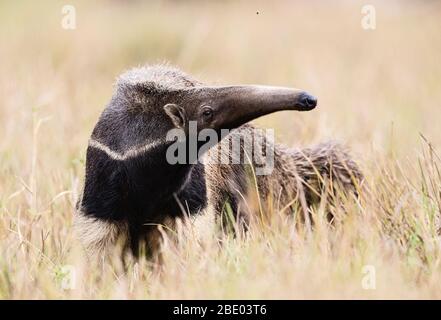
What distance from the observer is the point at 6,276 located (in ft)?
15.9

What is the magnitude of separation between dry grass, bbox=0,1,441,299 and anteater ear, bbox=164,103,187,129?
2.36ft

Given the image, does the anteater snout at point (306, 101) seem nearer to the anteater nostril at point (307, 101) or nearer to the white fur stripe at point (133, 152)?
the anteater nostril at point (307, 101)

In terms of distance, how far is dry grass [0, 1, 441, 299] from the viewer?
470 cm

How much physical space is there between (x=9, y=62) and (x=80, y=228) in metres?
6.58

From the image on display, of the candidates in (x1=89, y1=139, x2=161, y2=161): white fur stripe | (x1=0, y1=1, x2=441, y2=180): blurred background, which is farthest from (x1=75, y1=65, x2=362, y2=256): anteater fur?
(x1=0, y1=1, x2=441, y2=180): blurred background

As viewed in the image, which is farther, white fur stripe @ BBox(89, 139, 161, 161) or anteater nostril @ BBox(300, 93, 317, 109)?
white fur stripe @ BBox(89, 139, 161, 161)

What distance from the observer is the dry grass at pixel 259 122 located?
4695 millimetres

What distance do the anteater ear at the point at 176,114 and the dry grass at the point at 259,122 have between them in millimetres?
721

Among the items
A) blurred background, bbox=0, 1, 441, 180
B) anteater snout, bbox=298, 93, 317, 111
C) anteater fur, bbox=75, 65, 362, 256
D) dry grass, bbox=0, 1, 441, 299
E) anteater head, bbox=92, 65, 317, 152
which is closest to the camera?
dry grass, bbox=0, 1, 441, 299

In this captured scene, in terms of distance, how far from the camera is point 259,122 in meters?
8.46

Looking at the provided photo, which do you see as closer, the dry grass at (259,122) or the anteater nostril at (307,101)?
the dry grass at (259,122)

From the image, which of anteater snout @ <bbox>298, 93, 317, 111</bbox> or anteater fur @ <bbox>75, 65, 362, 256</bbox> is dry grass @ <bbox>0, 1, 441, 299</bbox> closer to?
anteater fur @ <bbox>75, 65, 362, 256</bbox>

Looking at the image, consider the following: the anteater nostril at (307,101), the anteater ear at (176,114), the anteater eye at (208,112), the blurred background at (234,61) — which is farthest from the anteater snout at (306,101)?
the blurred background at (234,61)
